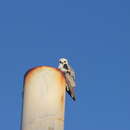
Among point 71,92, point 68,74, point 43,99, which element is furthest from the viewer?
point 71,92

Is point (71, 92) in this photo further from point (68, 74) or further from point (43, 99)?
point (43, 99)

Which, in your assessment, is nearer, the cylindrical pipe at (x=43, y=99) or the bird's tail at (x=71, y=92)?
the cylindrical pipe at (x=43, y=99)

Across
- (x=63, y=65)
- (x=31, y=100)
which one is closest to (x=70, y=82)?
(x=63, y=65)

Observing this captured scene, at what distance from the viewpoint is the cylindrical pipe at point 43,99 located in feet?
60.3

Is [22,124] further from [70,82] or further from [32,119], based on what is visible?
[70,82]

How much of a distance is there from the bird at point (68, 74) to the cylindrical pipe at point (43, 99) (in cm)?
53

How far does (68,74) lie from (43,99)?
1.76m

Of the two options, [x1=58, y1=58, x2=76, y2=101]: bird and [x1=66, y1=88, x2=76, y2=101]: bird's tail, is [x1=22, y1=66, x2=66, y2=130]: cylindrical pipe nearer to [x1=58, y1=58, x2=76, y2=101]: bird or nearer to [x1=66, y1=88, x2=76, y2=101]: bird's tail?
[x1=58, y1=58, x2=76, y2=101]: bird

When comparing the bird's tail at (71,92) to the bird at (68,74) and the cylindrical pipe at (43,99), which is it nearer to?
the bird at (68,74)

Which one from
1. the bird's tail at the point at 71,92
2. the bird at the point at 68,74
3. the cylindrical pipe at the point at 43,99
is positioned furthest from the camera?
the bird's tail at the point at 71,92

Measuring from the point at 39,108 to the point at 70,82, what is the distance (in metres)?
1.93

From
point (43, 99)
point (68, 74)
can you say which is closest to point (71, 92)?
point (68, 74)

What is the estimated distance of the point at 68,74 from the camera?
786 inches

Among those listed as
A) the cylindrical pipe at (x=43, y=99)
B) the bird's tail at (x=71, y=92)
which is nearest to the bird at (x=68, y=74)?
the bird's tail at (x=71, y=92)
